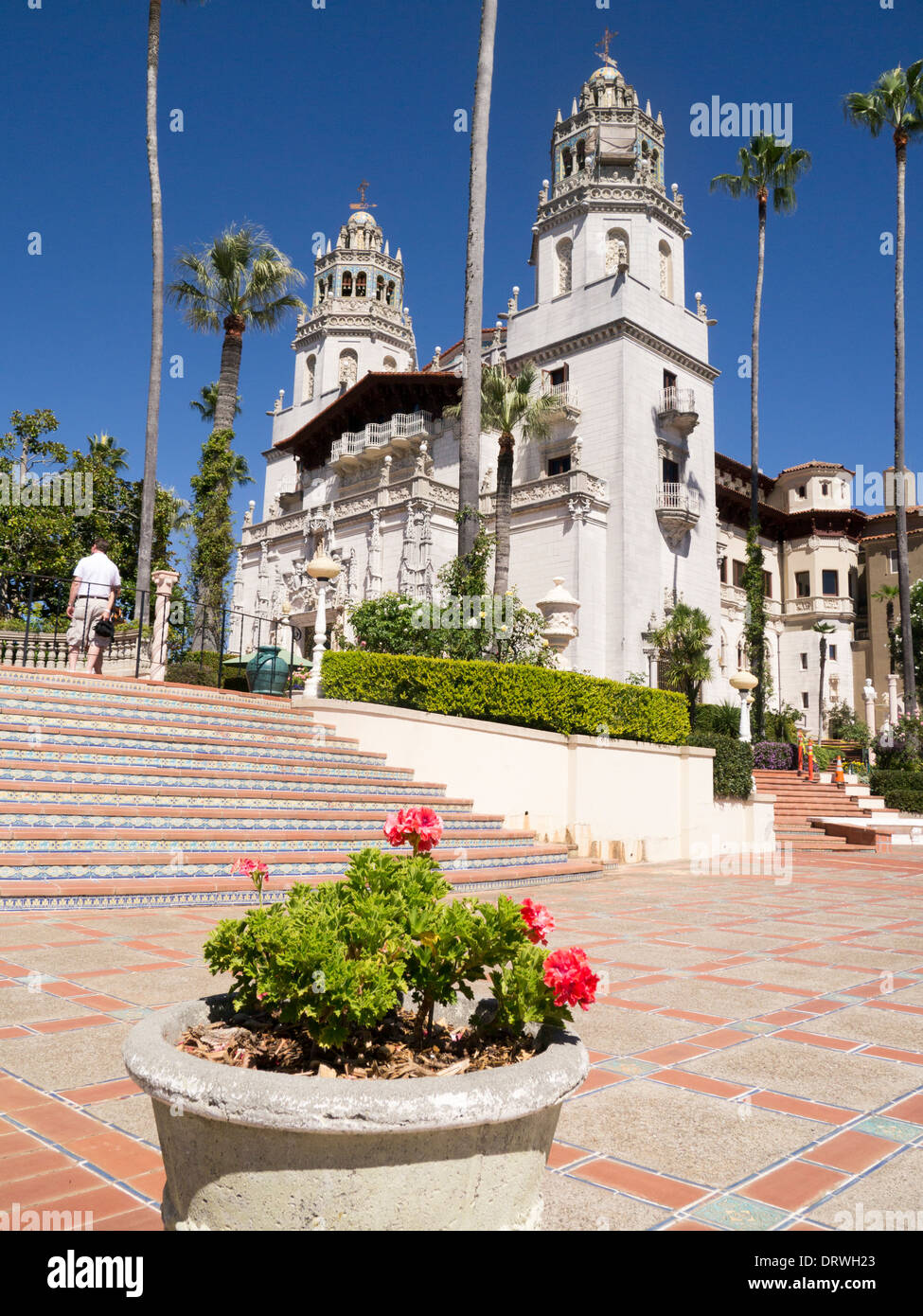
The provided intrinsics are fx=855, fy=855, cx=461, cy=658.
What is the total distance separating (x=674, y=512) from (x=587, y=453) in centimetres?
386

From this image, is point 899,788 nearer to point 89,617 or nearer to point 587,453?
point 587,453

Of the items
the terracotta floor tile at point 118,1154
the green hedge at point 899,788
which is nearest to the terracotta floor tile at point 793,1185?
the terracotta floor tile at point 118,1154

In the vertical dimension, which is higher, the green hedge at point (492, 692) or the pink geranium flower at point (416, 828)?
the green hedge at point (492, 692)

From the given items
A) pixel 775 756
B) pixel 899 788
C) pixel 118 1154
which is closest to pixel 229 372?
pixel 775 756

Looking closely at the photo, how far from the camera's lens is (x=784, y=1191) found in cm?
271

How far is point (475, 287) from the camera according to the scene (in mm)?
17297

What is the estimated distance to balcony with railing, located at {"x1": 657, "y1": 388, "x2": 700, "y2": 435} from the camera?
31.9 metres

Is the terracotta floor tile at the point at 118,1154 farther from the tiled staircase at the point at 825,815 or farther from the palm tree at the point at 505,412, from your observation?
the palm tree at the point at 505,412

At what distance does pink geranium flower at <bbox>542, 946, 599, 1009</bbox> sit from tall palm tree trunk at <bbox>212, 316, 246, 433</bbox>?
2412 centimetres

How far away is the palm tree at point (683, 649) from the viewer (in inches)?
1161

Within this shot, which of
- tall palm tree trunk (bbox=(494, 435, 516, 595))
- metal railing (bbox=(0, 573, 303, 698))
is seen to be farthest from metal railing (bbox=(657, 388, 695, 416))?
metal railing (bbox=(0, 573, 303, 698))

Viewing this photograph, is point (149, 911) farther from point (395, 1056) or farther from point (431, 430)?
point (431, 430)

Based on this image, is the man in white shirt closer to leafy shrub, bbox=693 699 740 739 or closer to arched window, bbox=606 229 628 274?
leafy shrub, bbox=693 699 740 739

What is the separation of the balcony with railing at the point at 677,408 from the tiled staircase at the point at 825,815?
45.7ft
